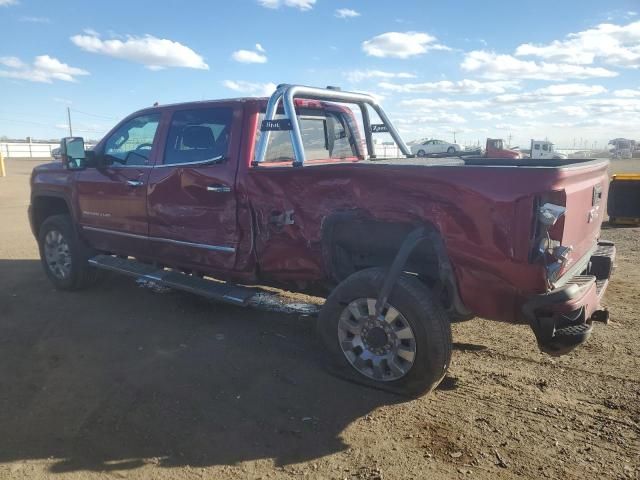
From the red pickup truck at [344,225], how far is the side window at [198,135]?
0.01m

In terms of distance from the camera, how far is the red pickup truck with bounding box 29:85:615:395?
9.63ft

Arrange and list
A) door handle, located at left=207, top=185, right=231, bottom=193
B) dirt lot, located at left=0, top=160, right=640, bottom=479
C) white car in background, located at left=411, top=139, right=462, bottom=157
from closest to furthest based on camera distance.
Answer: dirt lot, located at left=0, top=160, right=640, bottom=479 < door handle, located at left=207, top=185, right=231, bottom=193 < white car in background, located at left=411, top=139, right=462, bottom=157

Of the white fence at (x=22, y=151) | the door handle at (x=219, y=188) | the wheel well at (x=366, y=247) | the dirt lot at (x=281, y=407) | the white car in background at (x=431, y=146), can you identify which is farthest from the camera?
the white fence at (x=22, y=151)

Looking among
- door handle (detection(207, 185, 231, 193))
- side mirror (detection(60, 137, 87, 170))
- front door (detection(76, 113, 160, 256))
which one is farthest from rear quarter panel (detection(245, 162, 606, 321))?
side mirror (detection(60, 137, 87, 170))

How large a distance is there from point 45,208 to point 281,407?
4.61 metres

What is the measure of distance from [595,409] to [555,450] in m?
0.60

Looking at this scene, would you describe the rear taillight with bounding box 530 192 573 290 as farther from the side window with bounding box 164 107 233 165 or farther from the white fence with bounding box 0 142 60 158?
the white fence with bounding box 0 142 60 158

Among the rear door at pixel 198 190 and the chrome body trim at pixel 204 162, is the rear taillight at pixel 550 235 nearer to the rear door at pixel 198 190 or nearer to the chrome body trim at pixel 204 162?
the rear door at pixel 198 190

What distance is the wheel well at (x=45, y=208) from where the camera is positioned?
6.16 m

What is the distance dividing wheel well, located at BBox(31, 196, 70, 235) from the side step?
39.0 inches

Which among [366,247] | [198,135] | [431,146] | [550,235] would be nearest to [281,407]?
[366,247]

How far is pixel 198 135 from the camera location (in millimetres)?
4660

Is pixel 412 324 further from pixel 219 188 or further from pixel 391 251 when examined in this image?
pixel 219 188

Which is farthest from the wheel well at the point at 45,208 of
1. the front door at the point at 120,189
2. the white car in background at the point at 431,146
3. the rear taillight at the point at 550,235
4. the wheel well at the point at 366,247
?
the white car in background at the point at 431,146
